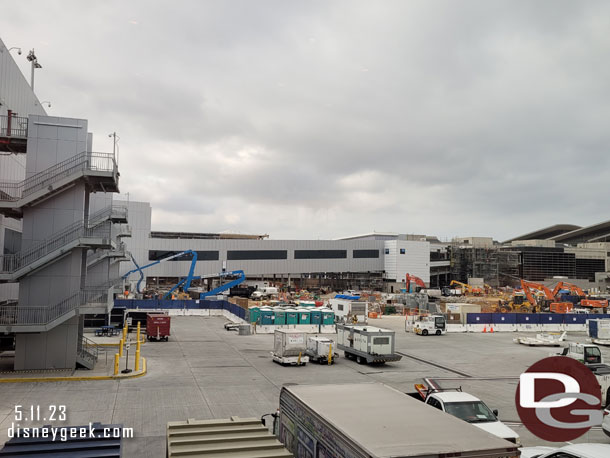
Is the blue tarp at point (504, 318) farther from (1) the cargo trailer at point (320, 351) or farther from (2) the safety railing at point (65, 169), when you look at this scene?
(2) the safety railing at point (65, 169)

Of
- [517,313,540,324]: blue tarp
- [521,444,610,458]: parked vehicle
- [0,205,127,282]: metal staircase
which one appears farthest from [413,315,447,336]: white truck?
[521,444,610,458]: parked vehicle

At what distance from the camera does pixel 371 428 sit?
7.86 m

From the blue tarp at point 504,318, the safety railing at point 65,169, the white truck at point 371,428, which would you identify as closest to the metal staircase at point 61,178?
the safety railing at point 65,169

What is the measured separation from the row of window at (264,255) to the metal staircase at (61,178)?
2572 inches

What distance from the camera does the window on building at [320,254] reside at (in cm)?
10419

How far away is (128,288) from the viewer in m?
77.4

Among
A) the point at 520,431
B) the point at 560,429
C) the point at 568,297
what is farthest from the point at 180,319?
the point at 568,297

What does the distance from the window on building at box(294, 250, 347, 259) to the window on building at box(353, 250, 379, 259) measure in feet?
9.42

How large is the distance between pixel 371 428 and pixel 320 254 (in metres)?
98.6

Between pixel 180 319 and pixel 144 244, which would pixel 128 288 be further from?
pixel 180 319

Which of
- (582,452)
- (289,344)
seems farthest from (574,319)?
(582,452)

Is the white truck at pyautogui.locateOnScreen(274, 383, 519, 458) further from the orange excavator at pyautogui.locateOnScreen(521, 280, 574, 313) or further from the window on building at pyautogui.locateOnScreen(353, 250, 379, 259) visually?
the window on building at pyautogui.locateOnScreen(353, 250, 379, 259)

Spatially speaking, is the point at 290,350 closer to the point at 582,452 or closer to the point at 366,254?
the point at 582,452

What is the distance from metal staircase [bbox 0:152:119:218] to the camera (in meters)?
25.0
